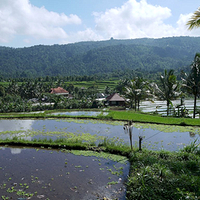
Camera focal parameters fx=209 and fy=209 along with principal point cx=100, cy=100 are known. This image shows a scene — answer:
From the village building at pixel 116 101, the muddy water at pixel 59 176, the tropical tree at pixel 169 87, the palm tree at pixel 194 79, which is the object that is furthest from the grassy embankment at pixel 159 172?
the village building at pixel 116 101

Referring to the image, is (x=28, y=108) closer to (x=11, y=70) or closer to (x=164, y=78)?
(x=164, y=78)

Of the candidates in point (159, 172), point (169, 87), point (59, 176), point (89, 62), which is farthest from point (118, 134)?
point (89, 62)

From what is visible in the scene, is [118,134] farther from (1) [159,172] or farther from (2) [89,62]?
(2) [89,62]

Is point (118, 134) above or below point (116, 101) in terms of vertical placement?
below

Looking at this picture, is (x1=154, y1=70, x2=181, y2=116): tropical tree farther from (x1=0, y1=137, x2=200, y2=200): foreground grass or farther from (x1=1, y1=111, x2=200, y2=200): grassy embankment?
(x1=1, y1=111, x2=200, y2=200): grassy embankment

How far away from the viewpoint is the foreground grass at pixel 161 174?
533cm

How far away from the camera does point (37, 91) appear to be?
143 feet

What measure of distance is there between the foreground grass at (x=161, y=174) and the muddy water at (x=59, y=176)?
603 millimetres

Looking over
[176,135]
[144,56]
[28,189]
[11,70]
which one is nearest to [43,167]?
[28,189]

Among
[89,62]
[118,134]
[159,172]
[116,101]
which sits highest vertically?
[89,62]

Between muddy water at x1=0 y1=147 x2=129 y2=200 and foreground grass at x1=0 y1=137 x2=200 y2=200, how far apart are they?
1.98ft

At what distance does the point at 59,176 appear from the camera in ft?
23.8

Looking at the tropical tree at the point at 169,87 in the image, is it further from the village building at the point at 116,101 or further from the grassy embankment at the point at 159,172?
the village building at the point at 116,101

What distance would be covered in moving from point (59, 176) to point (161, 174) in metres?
3.44
